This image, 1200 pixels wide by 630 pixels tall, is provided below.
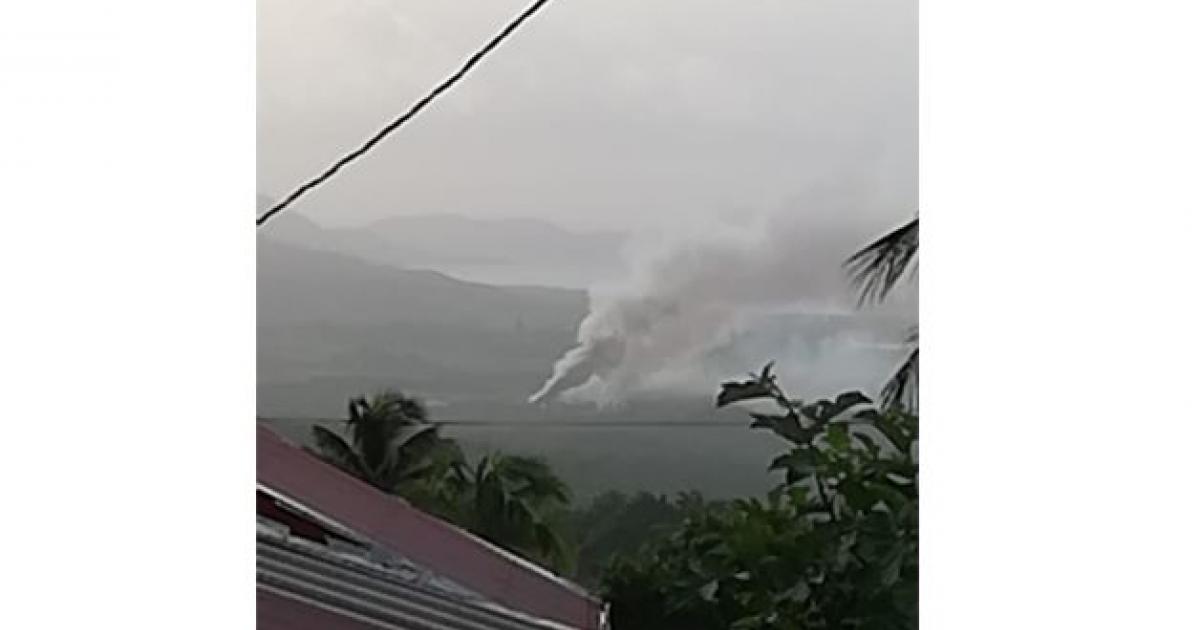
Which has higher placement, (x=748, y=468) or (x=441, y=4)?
(x=441, y=4)

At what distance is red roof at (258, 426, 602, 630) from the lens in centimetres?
200

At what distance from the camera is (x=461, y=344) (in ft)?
6.53

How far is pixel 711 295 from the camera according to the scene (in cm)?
198

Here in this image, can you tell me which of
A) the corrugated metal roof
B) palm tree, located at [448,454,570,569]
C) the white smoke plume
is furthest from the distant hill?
the corrugated metal roof

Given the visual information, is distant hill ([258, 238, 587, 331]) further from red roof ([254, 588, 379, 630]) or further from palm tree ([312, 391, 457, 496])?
red roof ([254, 588, 379, 630])

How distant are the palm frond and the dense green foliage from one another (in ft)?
0.44

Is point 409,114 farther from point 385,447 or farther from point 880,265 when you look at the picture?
point 880,265

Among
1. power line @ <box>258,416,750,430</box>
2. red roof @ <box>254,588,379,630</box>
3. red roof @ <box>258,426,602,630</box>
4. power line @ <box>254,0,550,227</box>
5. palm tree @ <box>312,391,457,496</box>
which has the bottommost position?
red roof @ <box>254,588,379,630</box>

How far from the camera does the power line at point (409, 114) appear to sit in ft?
6.56

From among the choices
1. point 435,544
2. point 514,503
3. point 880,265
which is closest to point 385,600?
point 435,544

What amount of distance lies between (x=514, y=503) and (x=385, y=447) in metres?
0.18
